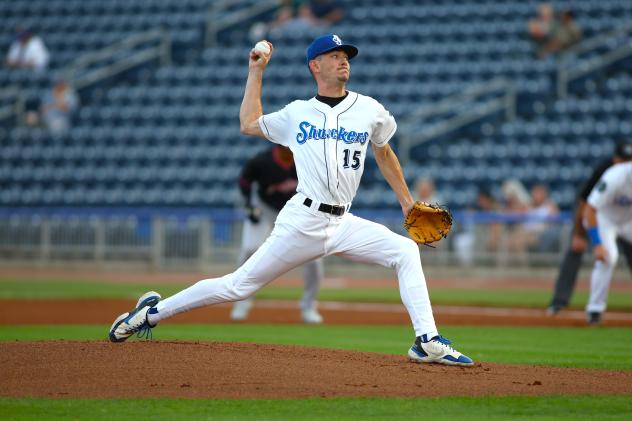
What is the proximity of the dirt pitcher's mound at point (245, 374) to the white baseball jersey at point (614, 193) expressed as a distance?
4.52 meters

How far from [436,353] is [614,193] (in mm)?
5346

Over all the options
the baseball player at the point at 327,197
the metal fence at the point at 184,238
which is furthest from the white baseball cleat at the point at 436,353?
the metal fence at the point at 184,238

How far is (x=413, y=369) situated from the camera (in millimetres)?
7172

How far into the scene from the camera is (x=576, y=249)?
13195 mm

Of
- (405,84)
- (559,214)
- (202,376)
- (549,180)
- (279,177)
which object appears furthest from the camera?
(405,84)

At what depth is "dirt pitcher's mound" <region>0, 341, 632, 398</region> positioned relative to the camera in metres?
6.41

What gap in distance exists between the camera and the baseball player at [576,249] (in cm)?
1257

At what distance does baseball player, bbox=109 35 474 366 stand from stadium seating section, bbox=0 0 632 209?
1474 centimetres

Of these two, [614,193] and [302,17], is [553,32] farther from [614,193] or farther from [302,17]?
[614,193]

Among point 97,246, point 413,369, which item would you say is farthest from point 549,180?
point 413,369

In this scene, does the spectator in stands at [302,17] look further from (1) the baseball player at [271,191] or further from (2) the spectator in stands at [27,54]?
(1) the baseball player at [271,191]

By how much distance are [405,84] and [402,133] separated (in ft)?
6.37

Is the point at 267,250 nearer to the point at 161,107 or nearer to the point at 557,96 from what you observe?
the point at 557,96

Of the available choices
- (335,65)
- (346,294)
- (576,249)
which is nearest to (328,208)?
(335,65)
